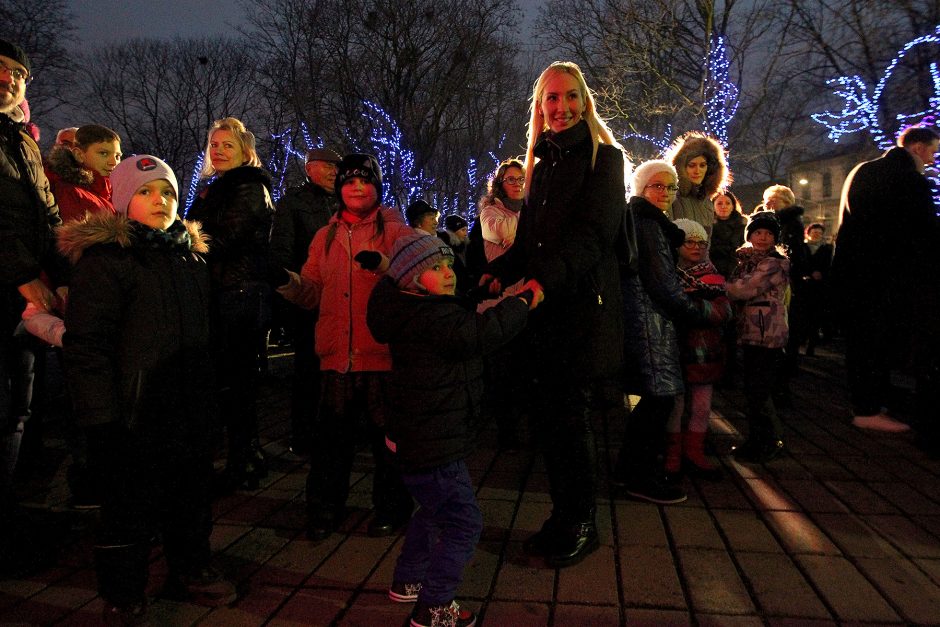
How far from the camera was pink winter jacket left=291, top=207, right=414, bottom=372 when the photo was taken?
3.25 meters

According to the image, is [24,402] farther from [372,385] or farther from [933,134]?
[933,134]

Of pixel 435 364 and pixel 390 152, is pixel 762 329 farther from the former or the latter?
pixel 390 152

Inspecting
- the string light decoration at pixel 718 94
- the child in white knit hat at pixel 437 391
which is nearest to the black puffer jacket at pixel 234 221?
the child in white knit hat at pixel 437 391

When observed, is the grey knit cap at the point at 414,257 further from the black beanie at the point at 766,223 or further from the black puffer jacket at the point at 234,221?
the black beanie at the point at 766,223

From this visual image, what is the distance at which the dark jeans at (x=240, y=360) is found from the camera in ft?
12.4

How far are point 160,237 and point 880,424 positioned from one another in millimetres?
5432

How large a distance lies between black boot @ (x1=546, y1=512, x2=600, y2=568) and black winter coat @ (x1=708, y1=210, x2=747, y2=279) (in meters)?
3.72

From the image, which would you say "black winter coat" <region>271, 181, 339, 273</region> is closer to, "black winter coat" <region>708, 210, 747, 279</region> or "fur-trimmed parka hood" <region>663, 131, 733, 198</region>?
"fur-trimmed parka hood" <region>663, 131, 733, 198</region>

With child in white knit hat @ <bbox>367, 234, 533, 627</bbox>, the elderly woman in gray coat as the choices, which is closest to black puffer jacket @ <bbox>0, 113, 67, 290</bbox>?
child in white knit hat @ <bbox>367, 234, 533, 627</bbox>

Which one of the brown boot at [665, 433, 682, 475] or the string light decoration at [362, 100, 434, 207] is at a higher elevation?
the string light decoration at [362, 100, 434, 207]

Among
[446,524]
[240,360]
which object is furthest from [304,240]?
[446,524]

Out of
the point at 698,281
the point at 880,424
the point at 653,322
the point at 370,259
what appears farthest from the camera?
the point at 880,424

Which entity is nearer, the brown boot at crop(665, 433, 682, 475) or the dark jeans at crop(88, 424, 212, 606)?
the dark jeans at crop(88, 424, 212, 606)

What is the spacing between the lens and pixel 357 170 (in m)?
3.36
